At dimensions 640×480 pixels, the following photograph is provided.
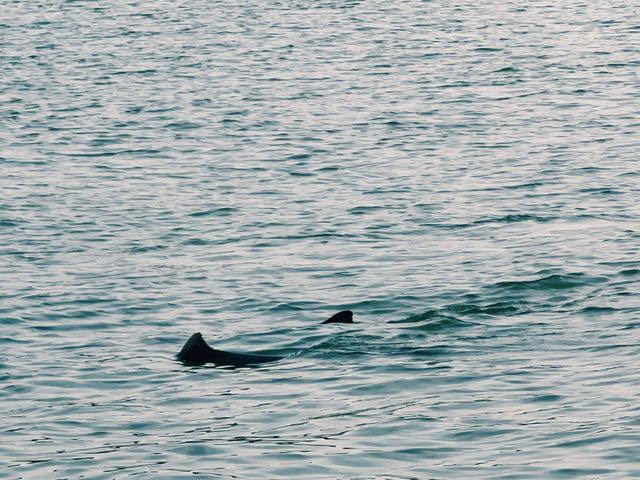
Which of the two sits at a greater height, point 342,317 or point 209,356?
point 209,356

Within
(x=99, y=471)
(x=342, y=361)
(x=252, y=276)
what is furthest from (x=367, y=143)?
(x=99, y=471)

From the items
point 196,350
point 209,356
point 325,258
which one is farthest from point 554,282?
point 196,350

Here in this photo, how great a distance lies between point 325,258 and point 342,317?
14.5ft

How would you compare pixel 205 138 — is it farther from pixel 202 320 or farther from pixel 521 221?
pixel 202 320

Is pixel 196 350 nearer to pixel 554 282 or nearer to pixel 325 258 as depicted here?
pixel 325 258

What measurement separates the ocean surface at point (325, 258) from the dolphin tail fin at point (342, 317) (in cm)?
17

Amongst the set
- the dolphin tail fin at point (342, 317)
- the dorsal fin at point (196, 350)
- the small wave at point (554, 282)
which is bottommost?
the small wave at point (554, 282)

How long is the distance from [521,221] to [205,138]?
1074 cm

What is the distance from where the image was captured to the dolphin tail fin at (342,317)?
1975cm

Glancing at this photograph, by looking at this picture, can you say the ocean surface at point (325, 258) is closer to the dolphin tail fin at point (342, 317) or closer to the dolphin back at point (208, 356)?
the dolphin tail fin at point (342, 317)

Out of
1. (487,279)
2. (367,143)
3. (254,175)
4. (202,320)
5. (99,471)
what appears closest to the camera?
(99,471)

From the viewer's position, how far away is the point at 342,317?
19844 mm

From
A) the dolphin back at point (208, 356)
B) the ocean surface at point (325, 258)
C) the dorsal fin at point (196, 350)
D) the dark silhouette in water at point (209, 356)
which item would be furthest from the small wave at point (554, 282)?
the dorsal fin at point (196, 350)

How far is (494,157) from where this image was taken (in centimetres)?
3181
